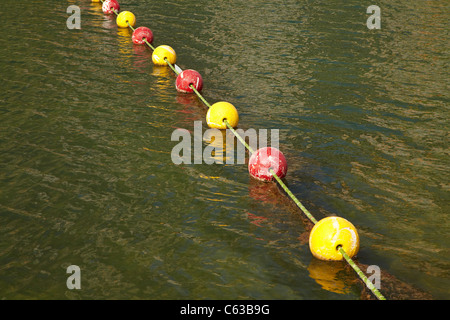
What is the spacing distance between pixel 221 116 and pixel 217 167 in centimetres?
204

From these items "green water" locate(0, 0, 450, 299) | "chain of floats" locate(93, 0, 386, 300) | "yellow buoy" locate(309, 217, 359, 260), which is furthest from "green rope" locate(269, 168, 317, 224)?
"yellow buoy" locate(309, 217, 359, 260)

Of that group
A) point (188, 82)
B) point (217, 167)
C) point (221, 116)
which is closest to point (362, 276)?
point (217, 167)

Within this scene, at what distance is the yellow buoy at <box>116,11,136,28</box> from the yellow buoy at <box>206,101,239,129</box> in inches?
398

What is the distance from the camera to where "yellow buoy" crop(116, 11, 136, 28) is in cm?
2086

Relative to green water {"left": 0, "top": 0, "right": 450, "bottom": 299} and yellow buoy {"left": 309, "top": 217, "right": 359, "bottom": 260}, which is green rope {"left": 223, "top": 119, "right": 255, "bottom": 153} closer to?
green water {"left": 0, "top": 0, "right": 450, "bottom": 299}

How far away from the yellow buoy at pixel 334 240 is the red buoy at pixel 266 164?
2.38m

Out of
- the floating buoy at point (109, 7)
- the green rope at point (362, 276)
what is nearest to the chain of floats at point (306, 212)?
A: the green rope at point (362, 276)

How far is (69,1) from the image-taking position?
984 inches

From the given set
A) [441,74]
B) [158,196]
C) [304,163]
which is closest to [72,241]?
[158,196]

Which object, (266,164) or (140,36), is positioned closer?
(266,164)

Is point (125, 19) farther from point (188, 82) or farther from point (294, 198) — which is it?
point (294, 198)

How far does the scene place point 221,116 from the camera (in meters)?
12.2

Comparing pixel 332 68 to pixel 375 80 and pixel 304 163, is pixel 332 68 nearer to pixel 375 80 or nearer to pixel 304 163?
pixel 375 80

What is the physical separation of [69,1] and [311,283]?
2162cm
